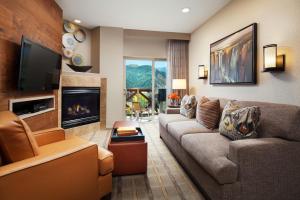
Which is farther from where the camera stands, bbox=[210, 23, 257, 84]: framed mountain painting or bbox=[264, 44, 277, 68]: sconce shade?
bbox=[210, 23, 257, 84]: framed mountain painting

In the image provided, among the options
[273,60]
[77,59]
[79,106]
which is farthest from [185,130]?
[77,59]

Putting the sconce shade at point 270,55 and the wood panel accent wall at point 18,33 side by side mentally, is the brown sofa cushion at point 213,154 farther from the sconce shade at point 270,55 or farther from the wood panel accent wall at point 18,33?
the wood panel accent wall at point 18,33

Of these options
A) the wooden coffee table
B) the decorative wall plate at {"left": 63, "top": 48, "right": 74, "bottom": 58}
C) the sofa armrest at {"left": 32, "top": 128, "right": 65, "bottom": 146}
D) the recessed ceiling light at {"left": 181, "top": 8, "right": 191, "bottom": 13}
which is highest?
the recessed ceiling light at {"left": 181, "top": 8, "right": 191, "bottom": 13}

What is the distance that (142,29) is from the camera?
4.58 metres

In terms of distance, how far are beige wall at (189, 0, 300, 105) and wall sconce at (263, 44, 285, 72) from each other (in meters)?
0.06

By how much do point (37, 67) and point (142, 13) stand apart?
87.8 inches

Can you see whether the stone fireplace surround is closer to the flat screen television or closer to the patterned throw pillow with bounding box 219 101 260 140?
the flat screen television

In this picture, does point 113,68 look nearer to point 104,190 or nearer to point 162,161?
point 162,161

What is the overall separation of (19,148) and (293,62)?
262 cm

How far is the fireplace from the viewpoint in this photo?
12.2ft

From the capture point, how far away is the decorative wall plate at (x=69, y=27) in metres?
4.09

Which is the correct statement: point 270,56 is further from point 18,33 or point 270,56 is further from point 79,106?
point 79,106

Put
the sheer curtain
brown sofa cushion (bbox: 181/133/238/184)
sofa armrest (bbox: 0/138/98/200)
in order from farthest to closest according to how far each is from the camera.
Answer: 1. the sheer curtain
2. brown sofa cushion (bbox: 181/133/238/184)
3. sofa armrest (bbox: 0/138/98/200)

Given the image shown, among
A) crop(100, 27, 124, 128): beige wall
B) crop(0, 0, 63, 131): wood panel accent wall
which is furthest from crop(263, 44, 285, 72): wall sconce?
crop(100, 27, 124, 128): beige wall
